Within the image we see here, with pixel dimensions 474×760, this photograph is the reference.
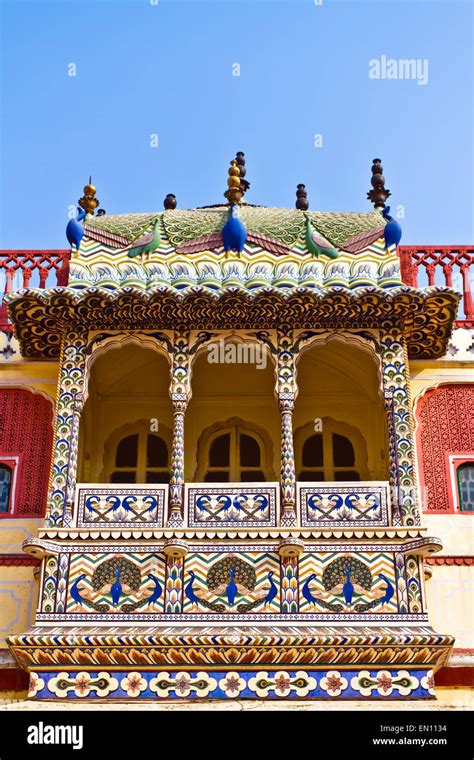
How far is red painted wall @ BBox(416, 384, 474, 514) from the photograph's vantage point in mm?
11930

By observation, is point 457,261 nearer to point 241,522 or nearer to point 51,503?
point 241,522

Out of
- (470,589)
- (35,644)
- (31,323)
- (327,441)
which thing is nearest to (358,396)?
(327,441)

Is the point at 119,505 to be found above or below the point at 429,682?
above

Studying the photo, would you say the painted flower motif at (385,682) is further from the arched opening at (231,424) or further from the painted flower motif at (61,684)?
the arched opening at (231,424)

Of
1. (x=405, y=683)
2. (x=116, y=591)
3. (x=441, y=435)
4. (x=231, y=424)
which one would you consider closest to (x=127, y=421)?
(x=231, y=424)

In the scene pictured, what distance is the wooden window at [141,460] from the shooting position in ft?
42.1

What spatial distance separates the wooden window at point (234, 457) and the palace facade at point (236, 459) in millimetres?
22

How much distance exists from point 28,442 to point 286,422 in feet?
9.42

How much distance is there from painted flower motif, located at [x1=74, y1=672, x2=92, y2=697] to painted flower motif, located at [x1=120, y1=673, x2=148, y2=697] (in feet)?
0.99

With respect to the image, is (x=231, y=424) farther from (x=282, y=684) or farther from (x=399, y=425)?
(x=282, y=684)

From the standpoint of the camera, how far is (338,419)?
12992 millimetres

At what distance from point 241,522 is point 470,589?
2.44m

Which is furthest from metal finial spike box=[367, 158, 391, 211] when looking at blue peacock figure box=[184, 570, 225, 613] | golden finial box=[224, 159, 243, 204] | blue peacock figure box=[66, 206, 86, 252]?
blue peacock figure box=[184, 570, 225, 613]

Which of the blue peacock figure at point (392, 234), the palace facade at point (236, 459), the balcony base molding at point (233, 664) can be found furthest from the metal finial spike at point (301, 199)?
the balcony base molding at point (233, 664)
